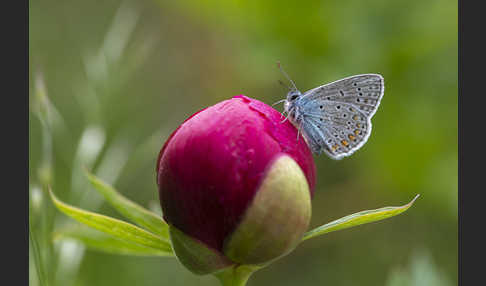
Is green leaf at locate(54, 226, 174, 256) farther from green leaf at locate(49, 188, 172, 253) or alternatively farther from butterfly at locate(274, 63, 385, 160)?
butterfly at locate(274, 63, 385, 160)

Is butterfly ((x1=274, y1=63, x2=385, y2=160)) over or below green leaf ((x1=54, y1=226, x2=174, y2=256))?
over

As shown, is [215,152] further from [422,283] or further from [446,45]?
[446,45]

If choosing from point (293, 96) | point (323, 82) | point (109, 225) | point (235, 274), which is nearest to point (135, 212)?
point (109, 225)

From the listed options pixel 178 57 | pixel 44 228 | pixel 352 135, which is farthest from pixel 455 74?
pixel 44 228

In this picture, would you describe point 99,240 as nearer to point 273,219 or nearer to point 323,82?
point 273,219

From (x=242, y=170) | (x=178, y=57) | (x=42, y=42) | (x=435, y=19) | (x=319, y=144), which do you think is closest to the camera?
(x=242, y=170)

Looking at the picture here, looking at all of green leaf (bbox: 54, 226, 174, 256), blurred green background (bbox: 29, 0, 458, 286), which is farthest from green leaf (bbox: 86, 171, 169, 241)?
blurred green background (bbox: 29, 0, 458, 286)
